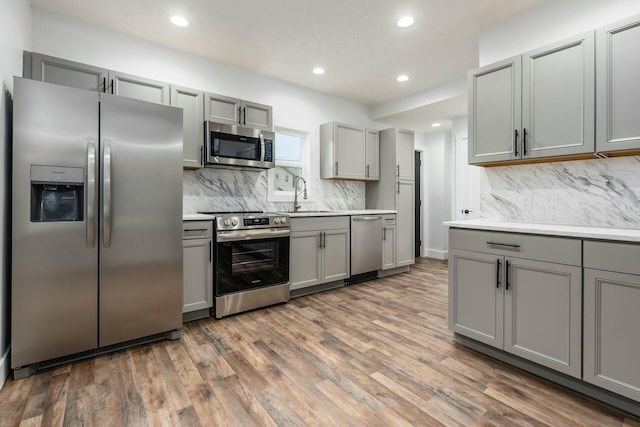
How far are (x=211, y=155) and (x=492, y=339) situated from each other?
2903mm

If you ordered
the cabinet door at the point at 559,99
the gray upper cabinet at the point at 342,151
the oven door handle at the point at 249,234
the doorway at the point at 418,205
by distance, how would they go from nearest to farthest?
the cabinet door at the point at 559,99 < the oven door handle at the point at 249,234 < the gray upper cabinet at the point at 342,151 < the doorway at the point at 418,205

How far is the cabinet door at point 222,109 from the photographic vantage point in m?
3.16

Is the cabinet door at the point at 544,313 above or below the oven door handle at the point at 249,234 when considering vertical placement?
below

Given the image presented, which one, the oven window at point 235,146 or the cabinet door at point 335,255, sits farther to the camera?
the cabinet door at point 335,255

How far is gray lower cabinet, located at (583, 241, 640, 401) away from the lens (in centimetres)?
154

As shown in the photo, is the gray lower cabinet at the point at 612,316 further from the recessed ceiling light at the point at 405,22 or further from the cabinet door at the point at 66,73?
the cabinet door at the point at 66,73

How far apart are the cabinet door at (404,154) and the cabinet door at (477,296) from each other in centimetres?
260

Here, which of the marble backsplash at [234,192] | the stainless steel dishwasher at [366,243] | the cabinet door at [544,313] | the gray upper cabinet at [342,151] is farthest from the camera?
the gray upper cabinet at [342,151]

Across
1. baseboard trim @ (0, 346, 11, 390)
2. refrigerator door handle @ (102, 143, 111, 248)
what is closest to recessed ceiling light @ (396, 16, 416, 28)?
refrigerator door handle @ (102, 143, 111, 248)

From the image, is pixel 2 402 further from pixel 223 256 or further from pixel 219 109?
pixel 219 109

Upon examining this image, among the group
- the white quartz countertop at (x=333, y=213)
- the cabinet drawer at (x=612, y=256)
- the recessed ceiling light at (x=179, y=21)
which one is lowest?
the cabinet drawer at (x=612, y=256)

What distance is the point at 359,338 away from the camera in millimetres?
2465

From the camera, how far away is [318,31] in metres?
2.96

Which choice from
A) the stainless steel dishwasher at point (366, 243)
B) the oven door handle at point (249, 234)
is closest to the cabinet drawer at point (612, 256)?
the oven door handle at point (249, 234)
